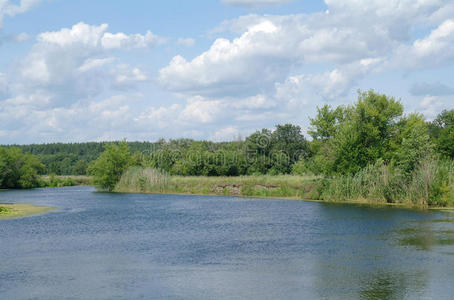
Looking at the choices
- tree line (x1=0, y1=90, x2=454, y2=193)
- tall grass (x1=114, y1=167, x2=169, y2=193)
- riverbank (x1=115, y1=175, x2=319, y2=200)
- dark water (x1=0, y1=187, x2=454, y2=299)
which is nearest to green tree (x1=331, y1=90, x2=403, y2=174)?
tree line (x1=0, y1=90, x2=454, y2=193)

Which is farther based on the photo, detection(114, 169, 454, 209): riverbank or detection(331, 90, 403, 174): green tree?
detection(331, 90, 403, 174): green tree

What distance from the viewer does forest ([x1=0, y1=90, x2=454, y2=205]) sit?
42.6 m

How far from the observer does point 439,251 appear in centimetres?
2105

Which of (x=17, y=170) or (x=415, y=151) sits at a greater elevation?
(x=415, y=151)

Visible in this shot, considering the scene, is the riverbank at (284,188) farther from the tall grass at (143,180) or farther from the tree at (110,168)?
the tree at (110,168)

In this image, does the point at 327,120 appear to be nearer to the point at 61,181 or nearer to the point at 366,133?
the point at 366,133

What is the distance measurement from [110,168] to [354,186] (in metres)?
44.0

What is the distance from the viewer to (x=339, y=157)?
49.6 m

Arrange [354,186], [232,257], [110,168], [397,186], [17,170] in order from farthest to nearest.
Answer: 1. [17,170]
2. [110,168]
3. [354,186]
4. [397,186]
5. [232,257]

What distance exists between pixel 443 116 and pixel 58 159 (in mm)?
126352

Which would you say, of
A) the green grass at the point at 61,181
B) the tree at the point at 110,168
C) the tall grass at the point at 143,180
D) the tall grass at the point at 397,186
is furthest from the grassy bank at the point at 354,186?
the green grass at the point at 61,181

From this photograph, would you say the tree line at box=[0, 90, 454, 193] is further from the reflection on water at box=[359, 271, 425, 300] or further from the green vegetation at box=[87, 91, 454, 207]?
the reflection on water at box=[359, 271, 425, 300]

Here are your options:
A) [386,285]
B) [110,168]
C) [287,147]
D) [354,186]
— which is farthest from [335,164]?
[110,168]

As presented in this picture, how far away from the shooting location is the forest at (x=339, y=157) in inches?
1676
